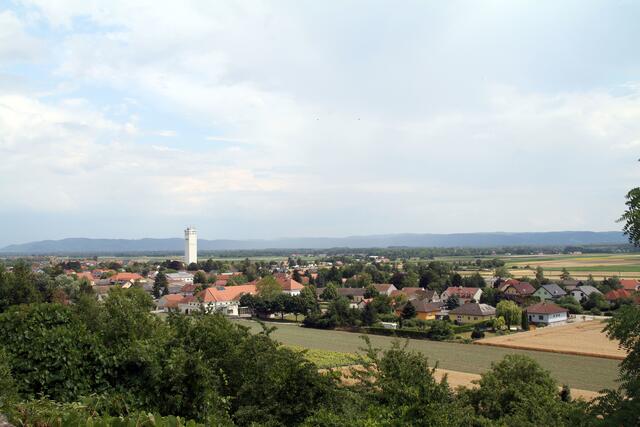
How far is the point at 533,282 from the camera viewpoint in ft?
218

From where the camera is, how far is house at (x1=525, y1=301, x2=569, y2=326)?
1785 inches

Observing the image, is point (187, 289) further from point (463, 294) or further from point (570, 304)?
point (570, 304)

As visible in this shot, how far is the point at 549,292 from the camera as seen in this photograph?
60.0 metres

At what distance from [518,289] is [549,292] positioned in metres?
3.94

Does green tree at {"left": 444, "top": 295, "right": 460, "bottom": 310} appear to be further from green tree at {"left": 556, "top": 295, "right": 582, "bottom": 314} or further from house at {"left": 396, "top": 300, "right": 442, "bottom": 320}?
green tree at {"left": 556, "top": 295, "right": 582, "bottom": 314}

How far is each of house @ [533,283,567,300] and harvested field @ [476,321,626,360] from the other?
629 inches

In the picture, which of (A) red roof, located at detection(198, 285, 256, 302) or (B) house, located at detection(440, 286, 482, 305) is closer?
(B) house, located at detection(440, 286, 482, 305)

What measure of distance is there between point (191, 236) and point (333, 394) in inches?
5347

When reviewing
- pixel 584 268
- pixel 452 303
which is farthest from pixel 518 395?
pixel 584 268

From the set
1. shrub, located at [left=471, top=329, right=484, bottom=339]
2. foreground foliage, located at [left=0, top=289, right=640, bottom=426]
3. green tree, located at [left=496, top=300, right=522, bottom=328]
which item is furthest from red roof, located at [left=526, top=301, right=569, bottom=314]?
foreground foliage, located at [left=0, top=289, right=640, bottom=426]

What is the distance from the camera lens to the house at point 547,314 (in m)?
45.3

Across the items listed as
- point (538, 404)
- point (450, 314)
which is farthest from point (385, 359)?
point (450, 314)

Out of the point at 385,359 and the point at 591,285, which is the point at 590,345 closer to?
the point at 385,359

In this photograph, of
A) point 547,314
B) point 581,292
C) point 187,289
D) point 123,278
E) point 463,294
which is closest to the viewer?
point 547,314
